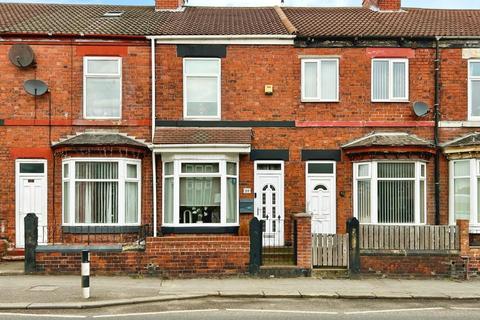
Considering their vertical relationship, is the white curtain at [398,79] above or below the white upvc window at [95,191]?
above

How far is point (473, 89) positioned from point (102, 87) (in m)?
11.4

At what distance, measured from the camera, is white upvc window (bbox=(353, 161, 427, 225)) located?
61.0ft

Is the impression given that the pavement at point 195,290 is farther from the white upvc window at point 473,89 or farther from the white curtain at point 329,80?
the white curtain at point 329,80

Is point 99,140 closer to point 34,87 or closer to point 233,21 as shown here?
point 34,87

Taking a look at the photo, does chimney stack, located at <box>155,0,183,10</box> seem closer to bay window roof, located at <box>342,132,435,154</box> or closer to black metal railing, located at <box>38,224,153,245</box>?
bay window roof, located at <box>342,132,435,154</box>

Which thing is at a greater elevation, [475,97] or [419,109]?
[475,97]

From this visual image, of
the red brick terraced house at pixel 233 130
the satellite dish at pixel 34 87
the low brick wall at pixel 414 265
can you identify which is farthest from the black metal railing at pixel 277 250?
the satellite dish at pixel 34 87

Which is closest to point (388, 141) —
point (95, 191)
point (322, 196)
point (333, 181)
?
point (333, 181)

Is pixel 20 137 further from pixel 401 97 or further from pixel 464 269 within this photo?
pixel 464 269

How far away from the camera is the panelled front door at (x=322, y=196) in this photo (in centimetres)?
1916

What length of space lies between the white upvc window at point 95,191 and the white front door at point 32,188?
0.73m

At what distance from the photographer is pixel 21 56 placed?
1848 centimetres

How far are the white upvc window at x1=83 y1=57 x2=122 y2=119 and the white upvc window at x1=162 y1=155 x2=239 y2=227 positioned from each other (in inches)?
93.1

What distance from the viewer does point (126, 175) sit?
18.4m
